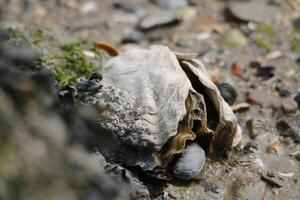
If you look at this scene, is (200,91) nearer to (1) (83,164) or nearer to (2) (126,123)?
(2) (126,123)

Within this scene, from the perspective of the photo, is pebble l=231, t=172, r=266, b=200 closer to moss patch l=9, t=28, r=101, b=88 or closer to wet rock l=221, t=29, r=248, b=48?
moss patch l=9, t=28, r=101, b=88

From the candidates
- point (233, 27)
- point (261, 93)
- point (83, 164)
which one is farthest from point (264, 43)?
point (83, 164)

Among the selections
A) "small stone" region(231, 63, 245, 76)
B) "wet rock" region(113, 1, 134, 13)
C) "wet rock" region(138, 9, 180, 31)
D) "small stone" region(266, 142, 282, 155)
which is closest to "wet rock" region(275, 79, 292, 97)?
"small stone" region(231, 63, 245, 76)

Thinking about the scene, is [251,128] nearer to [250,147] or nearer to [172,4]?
[250,147]

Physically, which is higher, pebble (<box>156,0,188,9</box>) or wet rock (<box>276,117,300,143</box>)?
wet rock (<box>276,117,300,143</box>)

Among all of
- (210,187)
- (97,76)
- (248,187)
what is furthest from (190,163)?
(97,76)
